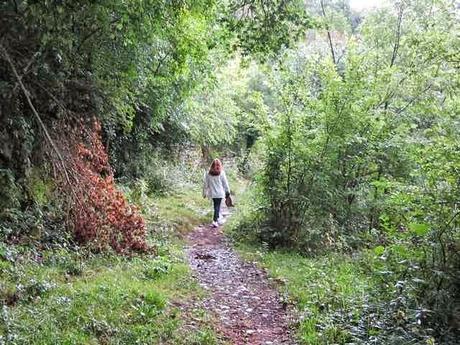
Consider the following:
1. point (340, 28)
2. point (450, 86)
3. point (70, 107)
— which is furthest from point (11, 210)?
point (340, 28)

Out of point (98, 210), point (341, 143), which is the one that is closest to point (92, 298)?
point (98, 210)

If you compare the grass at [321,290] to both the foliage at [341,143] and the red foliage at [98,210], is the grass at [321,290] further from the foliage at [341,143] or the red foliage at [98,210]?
the red foliage at [98,210]

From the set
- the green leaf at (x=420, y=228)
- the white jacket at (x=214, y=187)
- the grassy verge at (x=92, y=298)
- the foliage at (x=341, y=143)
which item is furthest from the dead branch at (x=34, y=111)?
the white jacket at (x=214, y=187)

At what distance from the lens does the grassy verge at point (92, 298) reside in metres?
5.46

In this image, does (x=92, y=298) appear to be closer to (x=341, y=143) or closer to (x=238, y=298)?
(x=238, y=298)

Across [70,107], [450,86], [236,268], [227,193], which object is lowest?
[236,268]

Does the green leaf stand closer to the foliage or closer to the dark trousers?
the foliage

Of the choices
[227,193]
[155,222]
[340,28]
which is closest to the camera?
[155,222]

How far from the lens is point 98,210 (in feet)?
31.1

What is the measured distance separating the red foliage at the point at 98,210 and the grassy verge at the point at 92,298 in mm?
481

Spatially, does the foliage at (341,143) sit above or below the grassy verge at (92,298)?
above

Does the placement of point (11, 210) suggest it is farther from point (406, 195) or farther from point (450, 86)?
point (450, 86)

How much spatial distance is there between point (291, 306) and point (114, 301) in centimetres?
286

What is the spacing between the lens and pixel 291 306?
7.89 m
